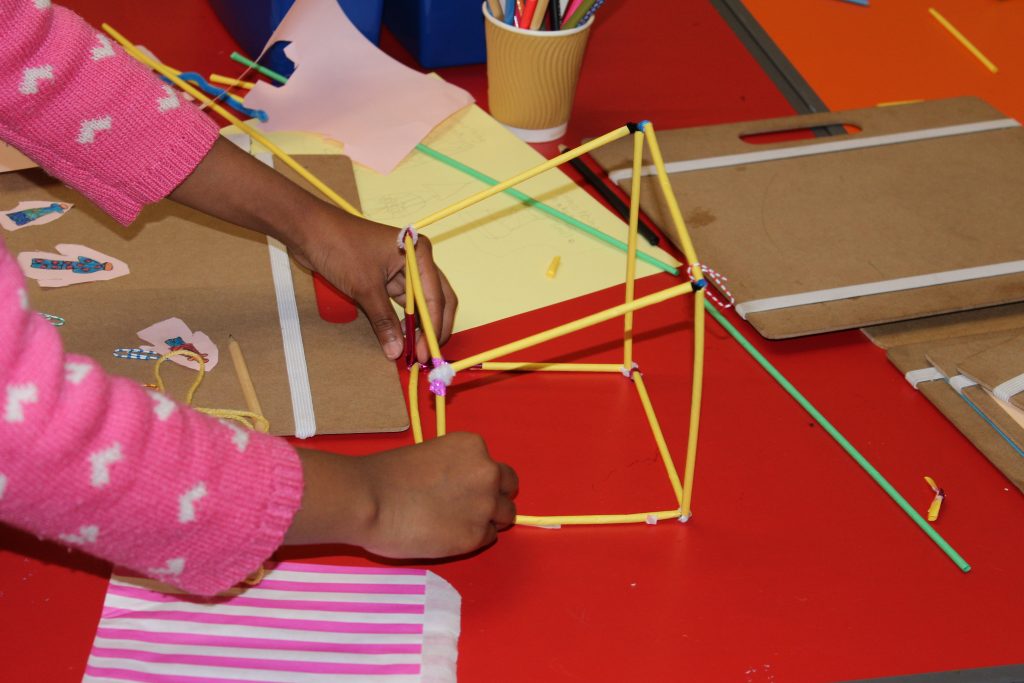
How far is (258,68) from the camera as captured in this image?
1011 millimetres

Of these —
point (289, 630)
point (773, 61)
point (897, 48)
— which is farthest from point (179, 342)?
point (897, 48)

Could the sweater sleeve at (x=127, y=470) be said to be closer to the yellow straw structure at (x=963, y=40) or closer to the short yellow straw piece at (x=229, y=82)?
the short yellow straw piece at (x=229, y=82)

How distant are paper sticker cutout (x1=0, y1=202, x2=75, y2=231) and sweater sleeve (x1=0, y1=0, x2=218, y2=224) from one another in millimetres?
141

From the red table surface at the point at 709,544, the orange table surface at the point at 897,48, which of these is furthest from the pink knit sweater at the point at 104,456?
the orange table surface at the point at 897,48

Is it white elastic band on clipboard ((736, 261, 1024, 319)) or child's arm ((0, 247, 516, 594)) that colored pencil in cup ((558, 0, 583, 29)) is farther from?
child's arm ((0, 247, 516, 594))

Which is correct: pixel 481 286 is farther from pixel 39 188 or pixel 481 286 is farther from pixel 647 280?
pixel 39 188

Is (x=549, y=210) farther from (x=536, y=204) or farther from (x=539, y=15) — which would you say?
(x=539, y=15)

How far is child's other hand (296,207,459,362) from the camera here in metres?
0.75

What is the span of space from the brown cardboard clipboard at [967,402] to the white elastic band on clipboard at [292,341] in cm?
45

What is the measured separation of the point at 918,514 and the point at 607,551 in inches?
8.5

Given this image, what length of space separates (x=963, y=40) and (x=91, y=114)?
985 mm

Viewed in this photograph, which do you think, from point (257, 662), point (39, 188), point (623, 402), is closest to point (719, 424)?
point (623, 402)

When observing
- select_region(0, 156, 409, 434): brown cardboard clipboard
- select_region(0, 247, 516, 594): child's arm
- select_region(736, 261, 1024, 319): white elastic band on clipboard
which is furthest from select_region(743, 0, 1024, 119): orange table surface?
select_region(0, 247, 516, 594): child's arm

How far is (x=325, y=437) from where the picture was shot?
704mm
